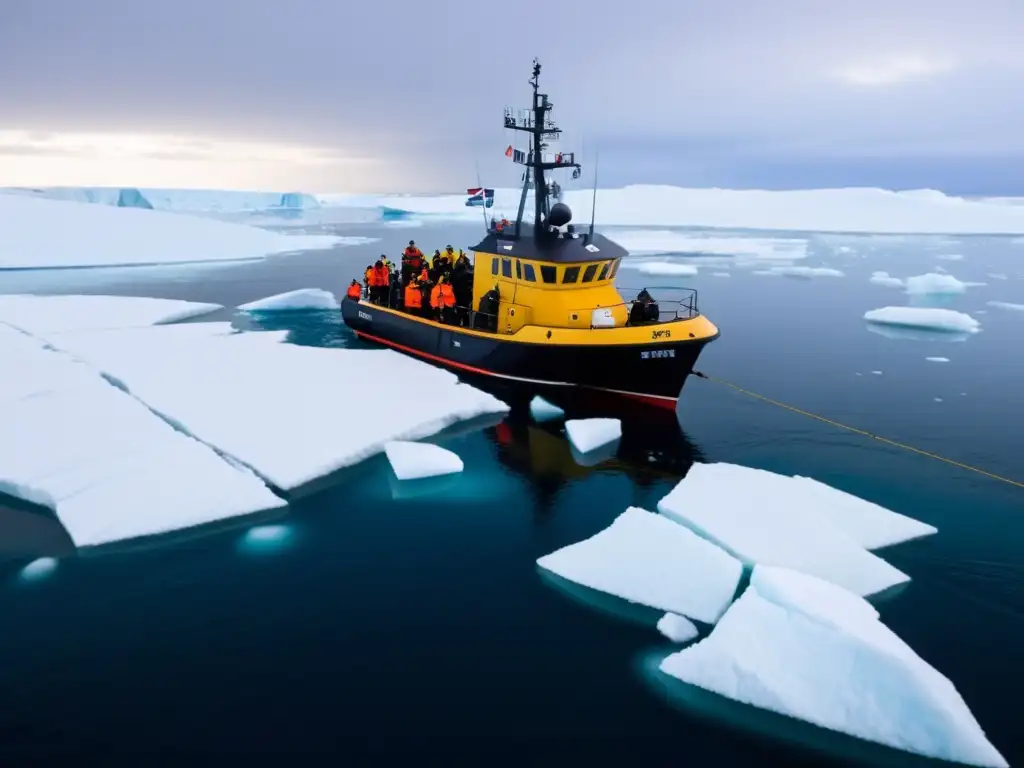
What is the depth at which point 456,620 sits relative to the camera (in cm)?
683

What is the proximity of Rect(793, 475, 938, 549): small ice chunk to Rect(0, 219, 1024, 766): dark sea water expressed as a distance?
0.65 feet

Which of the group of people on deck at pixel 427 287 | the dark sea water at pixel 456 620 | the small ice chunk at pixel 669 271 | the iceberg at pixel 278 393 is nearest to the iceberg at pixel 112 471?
the dark sea water at pixel 456 620

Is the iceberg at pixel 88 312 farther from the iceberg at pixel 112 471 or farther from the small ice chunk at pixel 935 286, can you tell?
the small ice chunk at pixel 935 286

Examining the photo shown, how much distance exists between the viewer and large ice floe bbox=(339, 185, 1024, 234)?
69.0m

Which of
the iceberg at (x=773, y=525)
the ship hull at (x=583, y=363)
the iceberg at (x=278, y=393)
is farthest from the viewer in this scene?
the ship hull at (x=583, y=363)

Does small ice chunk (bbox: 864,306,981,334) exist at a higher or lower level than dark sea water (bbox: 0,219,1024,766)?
higher

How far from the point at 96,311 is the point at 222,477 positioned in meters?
14.4

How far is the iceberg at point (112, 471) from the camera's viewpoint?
8125 mm

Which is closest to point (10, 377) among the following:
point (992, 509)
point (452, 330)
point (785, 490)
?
point (452, 330)

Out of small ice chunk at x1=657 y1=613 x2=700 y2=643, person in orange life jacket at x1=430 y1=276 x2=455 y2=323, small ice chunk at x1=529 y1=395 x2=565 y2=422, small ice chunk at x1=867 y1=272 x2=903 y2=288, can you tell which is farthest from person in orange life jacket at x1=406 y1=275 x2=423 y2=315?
small ice chunk at x1=867 y1=272 x2=903 y2=288

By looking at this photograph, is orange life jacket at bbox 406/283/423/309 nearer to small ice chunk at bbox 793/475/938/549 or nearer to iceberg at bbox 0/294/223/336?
iceberg at bbox 0/294/223/336

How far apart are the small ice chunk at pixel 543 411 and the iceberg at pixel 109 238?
3012 centimetres

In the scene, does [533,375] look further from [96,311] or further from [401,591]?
[96,311]

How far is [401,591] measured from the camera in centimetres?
730
